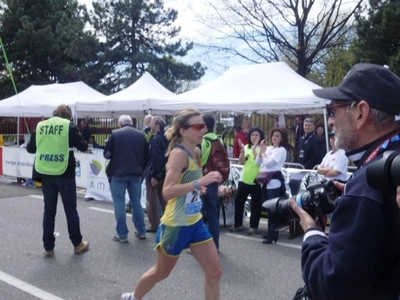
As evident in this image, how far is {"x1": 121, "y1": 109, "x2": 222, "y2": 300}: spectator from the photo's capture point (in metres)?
3.65

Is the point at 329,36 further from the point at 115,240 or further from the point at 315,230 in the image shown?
the point at 315,230

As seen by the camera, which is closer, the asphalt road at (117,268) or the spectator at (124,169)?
the asphalt road at (117,268)

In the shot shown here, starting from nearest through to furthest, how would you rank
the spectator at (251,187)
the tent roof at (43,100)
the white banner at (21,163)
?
the spectator at (251,187), the white banner at (21,163), the tent roof at (43,100)

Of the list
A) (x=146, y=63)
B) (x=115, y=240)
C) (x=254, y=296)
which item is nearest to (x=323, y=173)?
(x=254, y=296)

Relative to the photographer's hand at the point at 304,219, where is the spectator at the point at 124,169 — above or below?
below

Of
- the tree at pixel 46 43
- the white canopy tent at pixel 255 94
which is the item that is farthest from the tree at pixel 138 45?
the white canopy tent at pixel 255 94

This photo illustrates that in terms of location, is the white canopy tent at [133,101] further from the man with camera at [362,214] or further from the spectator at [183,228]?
the man with camera at [362,214]

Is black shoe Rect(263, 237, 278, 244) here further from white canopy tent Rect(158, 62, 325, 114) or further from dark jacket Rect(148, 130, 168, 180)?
white canopy tent Rect(158, 62, 325, 114)

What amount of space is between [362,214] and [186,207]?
2357 millimetres

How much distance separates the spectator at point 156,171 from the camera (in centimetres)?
670

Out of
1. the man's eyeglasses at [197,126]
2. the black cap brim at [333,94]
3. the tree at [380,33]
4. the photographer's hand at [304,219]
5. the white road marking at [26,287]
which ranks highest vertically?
the tree at [380,33]

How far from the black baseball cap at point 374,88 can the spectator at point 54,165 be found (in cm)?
448

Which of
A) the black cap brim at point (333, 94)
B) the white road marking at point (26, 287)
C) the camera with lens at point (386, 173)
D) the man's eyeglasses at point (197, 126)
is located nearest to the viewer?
the camera with lens at point (386, 173)

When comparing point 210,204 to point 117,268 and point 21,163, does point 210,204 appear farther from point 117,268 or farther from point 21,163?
point 21,163
